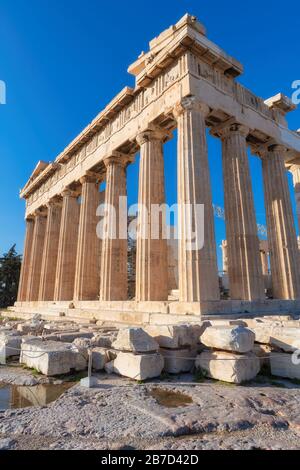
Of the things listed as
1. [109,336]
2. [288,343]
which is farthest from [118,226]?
[288,343]

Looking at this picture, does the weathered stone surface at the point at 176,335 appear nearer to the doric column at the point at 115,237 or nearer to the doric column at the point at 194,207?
the doric column at the point at 194,207

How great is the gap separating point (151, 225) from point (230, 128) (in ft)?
18.8

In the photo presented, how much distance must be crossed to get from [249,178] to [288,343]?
9110mm

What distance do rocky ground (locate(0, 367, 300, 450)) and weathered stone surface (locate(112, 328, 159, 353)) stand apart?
734mm

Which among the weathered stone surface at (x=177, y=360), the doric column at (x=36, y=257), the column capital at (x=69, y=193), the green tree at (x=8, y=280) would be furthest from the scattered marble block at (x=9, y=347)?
the green tree at (x=8, y=280)

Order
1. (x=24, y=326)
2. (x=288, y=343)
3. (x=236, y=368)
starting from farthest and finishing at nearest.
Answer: (x=24, y=326)
(x=288, y=343)
(x=236, y=368)

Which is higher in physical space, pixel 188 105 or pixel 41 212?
pixel 41 212

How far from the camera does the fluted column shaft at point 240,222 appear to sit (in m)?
11.9

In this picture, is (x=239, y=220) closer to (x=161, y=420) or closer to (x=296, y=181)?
(x=161, y=420)

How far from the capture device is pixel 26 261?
28.3 meters

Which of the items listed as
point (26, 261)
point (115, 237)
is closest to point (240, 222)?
point (115, 237)

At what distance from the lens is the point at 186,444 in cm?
296
